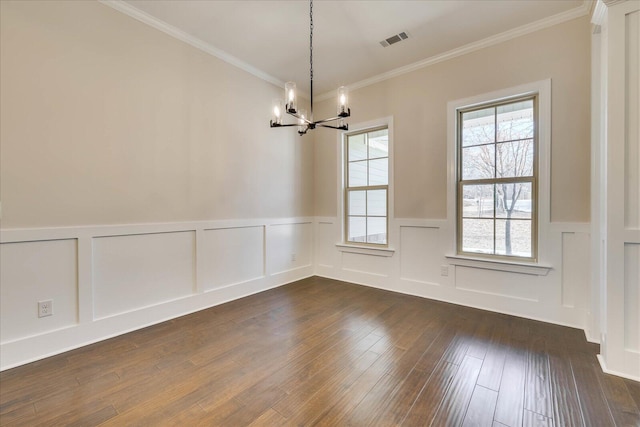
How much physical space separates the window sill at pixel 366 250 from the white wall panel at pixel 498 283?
0.89 meters

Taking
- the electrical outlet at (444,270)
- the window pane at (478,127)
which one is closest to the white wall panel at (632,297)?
the electrical outlet at (444,270)

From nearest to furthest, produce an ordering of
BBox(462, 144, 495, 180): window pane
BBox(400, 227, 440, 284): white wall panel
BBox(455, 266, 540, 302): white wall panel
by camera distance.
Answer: BBox(455, 266, 540, 302): white wall panel < BBox(462, 144, 495, 180): window pane < BBox(400, 227, 440, 284): white wall panel

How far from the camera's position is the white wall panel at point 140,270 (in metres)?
2.46

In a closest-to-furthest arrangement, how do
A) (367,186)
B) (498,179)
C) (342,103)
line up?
1. (342,103)
2. (498,179)
3. (367,186)

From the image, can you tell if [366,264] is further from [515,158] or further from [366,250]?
[515,158]

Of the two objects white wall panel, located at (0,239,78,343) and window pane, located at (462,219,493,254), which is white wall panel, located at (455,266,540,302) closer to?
window pane, located at (462,219,493,254)

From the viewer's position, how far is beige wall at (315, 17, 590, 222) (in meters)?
2.63

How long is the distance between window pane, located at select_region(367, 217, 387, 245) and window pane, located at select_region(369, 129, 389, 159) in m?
0.95

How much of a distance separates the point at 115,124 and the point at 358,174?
3044 millimetres

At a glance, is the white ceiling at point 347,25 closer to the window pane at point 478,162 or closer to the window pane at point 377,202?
the window pane at point 478,162

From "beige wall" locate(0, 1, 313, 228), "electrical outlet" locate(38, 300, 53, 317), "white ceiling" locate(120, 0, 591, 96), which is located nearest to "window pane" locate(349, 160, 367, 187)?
"white ceiling" locate(120, 0, 591, 96)

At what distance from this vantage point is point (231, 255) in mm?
3486

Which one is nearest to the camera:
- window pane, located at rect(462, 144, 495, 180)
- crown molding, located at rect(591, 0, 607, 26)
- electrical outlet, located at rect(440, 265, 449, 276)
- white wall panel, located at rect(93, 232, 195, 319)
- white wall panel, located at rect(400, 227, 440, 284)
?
crown molding, located at rect(591, 0, 607, 26)

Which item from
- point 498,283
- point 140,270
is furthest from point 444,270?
point 140,270
